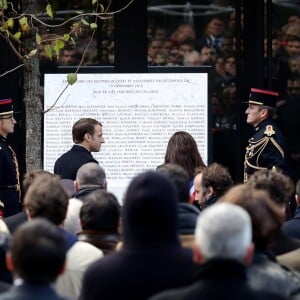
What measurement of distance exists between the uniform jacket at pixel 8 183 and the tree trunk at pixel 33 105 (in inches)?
18.8

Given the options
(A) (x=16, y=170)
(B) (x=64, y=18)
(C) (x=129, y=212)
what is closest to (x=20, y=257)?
(C) (x=129, y=212)

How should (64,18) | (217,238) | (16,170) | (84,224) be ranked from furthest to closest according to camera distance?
(64,18) < (16,170) < (84,224) < (217,238)

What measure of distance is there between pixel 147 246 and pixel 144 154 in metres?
6.57

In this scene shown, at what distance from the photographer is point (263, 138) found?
12.1 m

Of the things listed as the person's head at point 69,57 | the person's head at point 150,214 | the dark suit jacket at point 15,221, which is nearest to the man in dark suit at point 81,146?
the person's head at point 69,57

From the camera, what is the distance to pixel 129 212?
18.0ft

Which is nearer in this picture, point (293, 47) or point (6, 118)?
point (6, 118)

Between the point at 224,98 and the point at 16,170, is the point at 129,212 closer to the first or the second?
the point at 16,170

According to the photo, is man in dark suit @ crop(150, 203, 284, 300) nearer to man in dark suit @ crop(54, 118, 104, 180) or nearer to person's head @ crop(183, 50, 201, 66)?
man in dark suit @ crop(54, 118, 104, 180)

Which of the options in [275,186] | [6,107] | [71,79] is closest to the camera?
[275,186]

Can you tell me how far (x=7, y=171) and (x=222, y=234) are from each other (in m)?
6.95

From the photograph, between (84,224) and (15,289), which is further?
(84,224)

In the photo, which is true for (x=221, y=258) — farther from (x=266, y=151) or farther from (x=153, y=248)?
(x=266, y=151)

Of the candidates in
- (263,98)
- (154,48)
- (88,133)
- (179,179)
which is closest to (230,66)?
(154,48)
